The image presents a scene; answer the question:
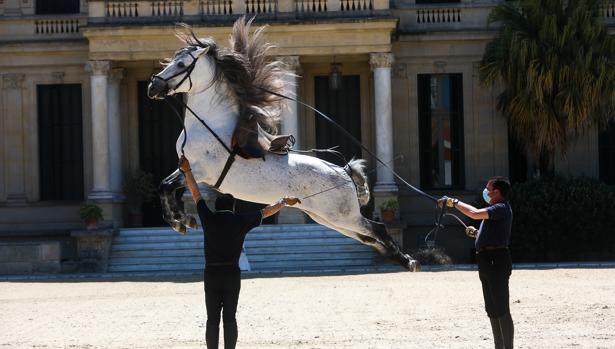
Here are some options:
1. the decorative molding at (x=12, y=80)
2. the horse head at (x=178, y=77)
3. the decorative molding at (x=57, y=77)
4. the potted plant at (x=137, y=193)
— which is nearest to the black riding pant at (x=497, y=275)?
the horse head at (x=178, y=77)

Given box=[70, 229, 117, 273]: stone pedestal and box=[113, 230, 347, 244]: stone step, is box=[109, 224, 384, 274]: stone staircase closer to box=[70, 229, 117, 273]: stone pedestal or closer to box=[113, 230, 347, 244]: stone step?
box=[113, 230, 347, 244]: stone step

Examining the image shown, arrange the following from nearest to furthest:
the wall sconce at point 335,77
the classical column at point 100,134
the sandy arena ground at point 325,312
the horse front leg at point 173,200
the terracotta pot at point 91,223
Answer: the horse front leg at point 173,200 → the sandy arena ground at point 325,312 → the terracotta pot at point 91,223 → the classical column at point 100,134 → the wall sconce at point 335,77

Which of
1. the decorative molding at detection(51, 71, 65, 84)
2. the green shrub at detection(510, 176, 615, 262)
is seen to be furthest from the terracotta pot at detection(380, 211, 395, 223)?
the decorative molding at detection(51, 71, 65, 84)

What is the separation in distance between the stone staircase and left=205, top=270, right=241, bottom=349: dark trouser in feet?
52.6

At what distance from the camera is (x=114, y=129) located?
97.5 ft

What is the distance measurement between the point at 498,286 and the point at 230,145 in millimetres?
3119

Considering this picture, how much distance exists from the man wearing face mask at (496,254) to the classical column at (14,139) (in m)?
23.2

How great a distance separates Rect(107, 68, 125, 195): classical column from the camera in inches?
1161

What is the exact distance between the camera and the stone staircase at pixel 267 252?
1051 inches

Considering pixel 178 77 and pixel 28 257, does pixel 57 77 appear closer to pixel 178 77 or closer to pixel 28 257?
pixel 28 257

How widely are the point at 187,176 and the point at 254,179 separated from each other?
61cm

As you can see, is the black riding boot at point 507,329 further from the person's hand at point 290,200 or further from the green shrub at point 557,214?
the green shrub at point 557,214

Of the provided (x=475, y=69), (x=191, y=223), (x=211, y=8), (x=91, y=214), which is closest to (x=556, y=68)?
(x=475, y=69)

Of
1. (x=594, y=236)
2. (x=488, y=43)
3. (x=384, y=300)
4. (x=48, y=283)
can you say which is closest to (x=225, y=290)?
(x=384, y=300)
